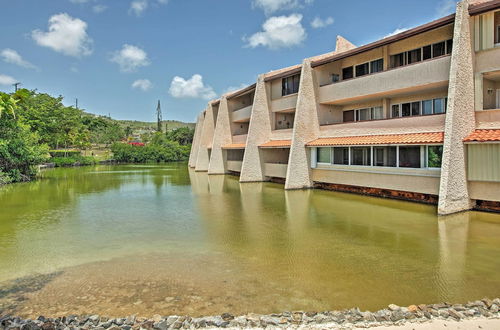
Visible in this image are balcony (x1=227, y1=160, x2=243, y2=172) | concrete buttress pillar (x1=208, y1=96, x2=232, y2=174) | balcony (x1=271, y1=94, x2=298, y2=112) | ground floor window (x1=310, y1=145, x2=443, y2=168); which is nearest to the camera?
ground floor window (x1=310, y1=145, x2=443, y2=168)

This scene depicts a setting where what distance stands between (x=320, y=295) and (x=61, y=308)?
509cm

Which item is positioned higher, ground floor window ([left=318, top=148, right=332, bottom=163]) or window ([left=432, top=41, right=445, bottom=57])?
window ([left=432, top=41, right=445, bottom=57])

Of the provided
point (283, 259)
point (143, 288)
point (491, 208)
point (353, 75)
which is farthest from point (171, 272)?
point (353, 75)

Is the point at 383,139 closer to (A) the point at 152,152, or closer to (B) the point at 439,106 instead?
(B) the point at 439,106

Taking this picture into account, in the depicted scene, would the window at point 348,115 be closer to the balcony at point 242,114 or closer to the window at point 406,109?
the window at point 406,109

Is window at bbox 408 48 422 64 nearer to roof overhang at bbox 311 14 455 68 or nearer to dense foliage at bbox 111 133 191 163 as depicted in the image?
roof overhang at bbox 311 14 455 68

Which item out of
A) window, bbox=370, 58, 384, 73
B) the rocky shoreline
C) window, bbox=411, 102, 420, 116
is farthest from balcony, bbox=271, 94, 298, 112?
the rocky shoreline

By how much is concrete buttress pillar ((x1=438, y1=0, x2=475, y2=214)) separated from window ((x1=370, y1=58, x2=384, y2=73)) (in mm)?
6598

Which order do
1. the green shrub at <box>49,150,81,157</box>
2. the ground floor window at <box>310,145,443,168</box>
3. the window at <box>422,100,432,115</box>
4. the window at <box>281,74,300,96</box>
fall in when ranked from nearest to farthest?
the ground floor window at <box>310,145,443,168</box> < the window at <box>422,100,432,115</box> < the window at <box>281,74,300,96</box> < the green shrub at <box>49,150,81,157</box>

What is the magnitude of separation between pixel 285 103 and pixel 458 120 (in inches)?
585

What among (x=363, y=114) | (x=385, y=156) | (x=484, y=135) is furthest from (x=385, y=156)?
(x=363, y=114)

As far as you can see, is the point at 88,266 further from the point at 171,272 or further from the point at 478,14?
the point at 478,14

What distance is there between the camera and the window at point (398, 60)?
20.7m

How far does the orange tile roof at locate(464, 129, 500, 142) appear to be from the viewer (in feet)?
46.0
